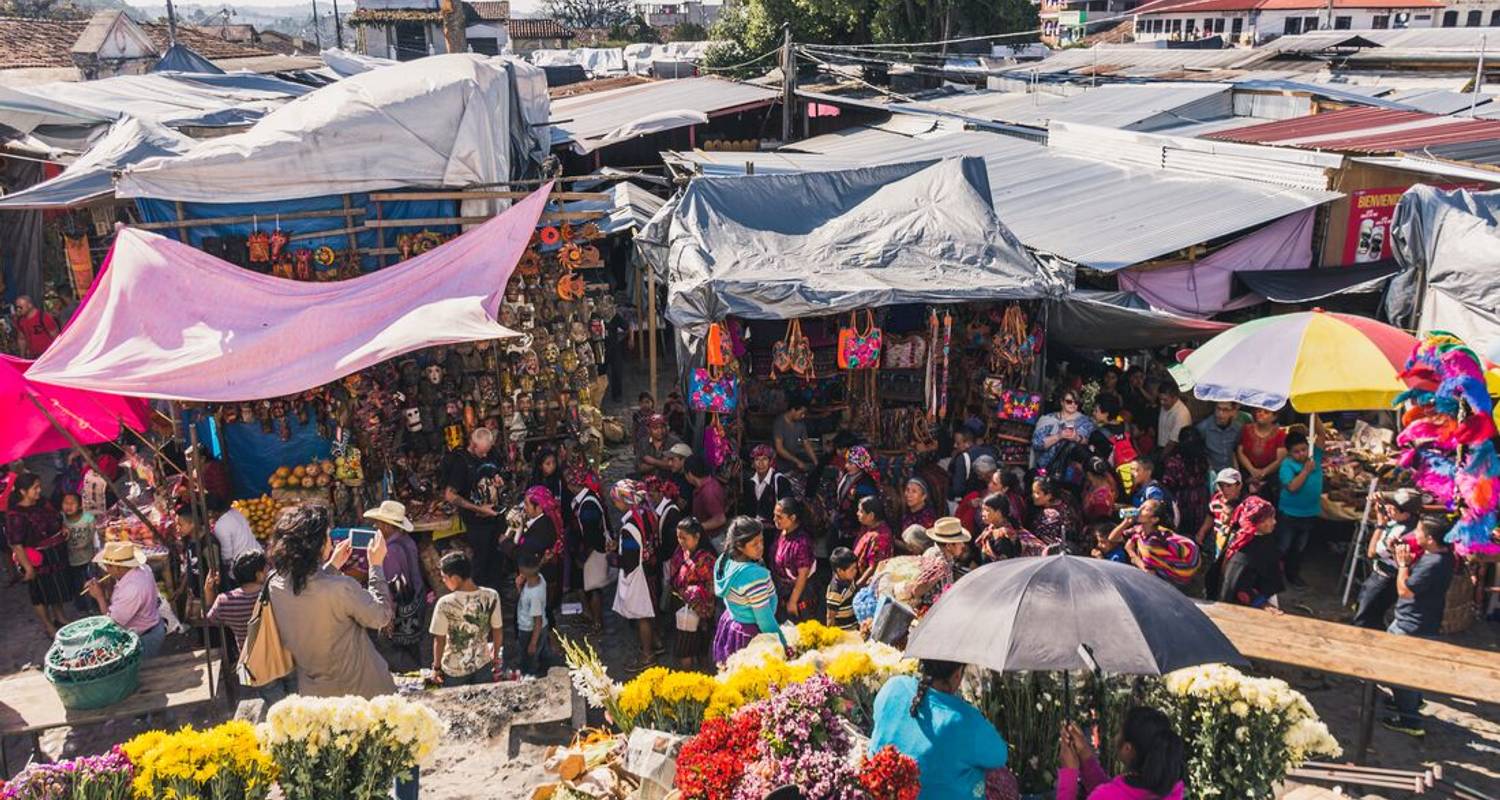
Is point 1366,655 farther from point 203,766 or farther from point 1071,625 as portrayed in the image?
point 203,766

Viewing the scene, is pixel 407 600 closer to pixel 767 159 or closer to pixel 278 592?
pixel 278 592

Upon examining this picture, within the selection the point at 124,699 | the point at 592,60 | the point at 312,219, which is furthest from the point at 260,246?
the point at 592,60

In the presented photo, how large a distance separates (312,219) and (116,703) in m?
4.31

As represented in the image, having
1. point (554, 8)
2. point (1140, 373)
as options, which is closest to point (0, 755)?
point (1140, 373)

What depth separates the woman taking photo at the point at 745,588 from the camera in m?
6.02

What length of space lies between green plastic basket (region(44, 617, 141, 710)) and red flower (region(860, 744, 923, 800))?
4.26m

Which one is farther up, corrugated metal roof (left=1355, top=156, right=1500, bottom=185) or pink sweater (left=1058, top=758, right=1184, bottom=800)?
corrugated metal roof (left=1355, top=156, right=1500, bottom=185)

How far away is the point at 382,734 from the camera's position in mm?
4219

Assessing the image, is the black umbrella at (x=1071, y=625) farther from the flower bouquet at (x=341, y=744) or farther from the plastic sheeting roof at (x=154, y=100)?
the plastic sheeting roof at (x=154, y=100)

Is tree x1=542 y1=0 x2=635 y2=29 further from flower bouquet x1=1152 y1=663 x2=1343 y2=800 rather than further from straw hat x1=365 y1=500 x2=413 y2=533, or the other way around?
flower bouquet x1=1152 y1=663 x2=1343 y2=800

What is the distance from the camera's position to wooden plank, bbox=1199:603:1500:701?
5.77m

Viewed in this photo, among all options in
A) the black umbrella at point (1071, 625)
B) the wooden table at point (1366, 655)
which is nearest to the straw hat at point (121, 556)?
the black umbrella at point (1071, 625)

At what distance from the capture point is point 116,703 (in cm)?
595

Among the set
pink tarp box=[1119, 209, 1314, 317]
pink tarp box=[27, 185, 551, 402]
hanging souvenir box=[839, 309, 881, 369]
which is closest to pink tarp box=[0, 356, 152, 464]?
pink tarp box=[27, 185, 551, 402]
